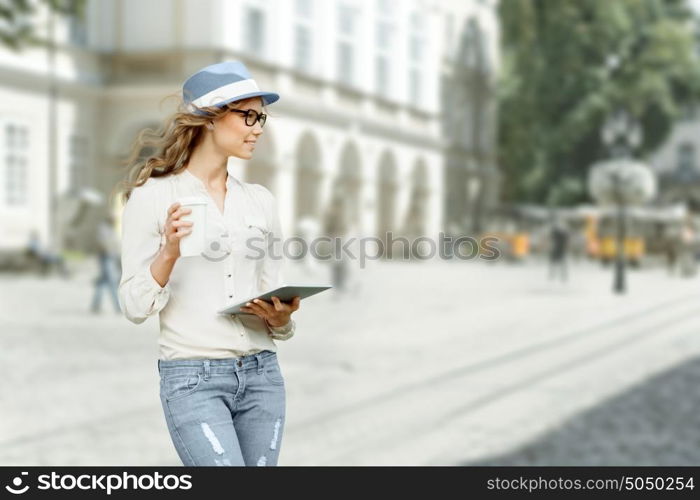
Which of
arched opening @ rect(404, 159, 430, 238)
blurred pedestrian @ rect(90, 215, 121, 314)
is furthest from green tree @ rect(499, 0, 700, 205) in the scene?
blurred pedestrian @ rect(90, 215, 121, 314)

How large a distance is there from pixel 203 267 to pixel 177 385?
0.16m

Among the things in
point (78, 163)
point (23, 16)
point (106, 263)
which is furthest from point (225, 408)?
point (78, 163)

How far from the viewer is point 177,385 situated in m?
1.43

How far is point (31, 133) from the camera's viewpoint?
97.2 feet

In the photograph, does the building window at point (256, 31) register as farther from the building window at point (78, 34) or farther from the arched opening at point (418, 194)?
the arched opening at point (418, 194)

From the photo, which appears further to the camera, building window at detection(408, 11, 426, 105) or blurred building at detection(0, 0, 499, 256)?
building window at detection(408, 11, 426, 105)

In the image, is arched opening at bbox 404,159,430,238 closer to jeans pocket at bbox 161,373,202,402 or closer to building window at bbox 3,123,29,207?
building window at bbox 3,123,29,207

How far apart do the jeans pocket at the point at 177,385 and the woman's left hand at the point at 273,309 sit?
0.41 ft

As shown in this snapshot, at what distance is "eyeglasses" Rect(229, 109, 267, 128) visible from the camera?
135 centimetres

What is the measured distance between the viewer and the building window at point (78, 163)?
3088 centimetres

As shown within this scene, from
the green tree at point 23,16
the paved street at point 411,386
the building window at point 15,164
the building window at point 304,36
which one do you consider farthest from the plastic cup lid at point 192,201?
the building window at point 304,36

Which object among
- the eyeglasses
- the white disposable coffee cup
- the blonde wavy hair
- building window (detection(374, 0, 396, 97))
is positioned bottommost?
the white disposable coffee cup
